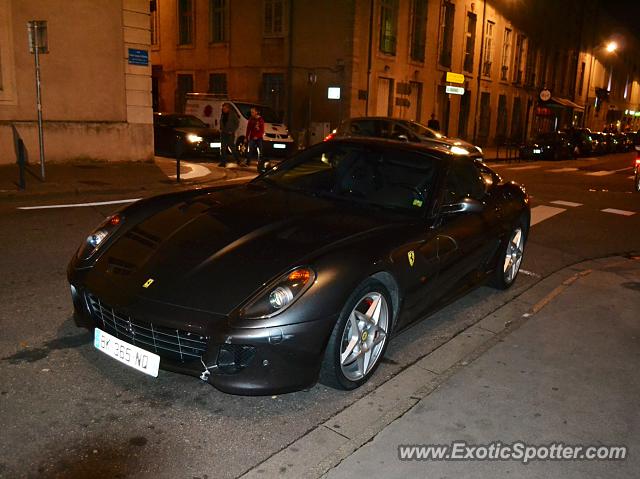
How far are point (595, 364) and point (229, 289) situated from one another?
112 inches

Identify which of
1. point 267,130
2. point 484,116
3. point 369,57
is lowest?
point 267,130

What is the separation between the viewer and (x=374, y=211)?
455 cm

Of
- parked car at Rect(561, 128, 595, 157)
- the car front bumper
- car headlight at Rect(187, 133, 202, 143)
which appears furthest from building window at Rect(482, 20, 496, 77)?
the car front bumper

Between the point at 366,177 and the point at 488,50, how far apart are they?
35314 millimetres

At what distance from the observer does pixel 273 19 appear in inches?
1088

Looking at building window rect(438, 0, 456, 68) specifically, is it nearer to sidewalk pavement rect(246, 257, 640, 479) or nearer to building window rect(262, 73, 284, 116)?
building window rect(262, 73, 284, 116)

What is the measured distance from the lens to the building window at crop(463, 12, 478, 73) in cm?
3474

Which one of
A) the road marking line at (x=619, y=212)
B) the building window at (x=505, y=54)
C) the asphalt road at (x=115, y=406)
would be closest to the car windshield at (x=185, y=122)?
the road marking line at (x=619, y=212)

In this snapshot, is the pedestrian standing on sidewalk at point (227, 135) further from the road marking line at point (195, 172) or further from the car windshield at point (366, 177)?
the car windshield at point (366, 177)

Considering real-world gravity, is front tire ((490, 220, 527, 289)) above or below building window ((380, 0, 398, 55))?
below

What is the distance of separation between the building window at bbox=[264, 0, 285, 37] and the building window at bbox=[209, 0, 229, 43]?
247cm

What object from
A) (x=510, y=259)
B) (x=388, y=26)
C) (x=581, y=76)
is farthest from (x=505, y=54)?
(x=510, y=259)

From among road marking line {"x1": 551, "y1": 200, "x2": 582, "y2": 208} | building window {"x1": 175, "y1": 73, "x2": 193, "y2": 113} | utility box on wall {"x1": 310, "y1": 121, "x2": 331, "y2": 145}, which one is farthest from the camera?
building window {"x1": 175, "y1": 73, "x2": 193, "y2": 113}

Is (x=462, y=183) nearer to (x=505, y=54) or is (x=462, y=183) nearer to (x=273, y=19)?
(x=273, y=19)
